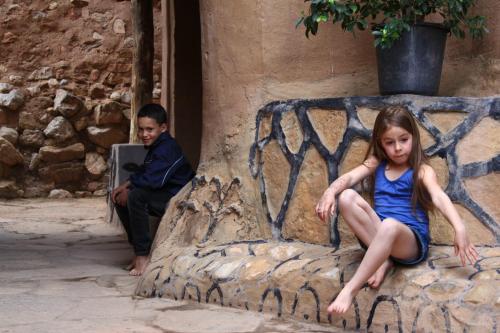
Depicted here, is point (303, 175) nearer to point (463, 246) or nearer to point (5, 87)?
point (463, 246)

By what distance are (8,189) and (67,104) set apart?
140cm

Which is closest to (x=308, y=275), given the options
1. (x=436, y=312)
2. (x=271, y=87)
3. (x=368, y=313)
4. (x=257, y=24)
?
(x=368, y=313)

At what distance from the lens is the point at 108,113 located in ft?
36.8

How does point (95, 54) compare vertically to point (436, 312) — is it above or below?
above

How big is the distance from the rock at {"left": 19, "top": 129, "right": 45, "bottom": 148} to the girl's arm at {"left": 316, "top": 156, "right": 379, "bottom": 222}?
8200 mm

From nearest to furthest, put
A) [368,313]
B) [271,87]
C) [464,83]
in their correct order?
1. [368,313]
2. [464,83]
3. [271,87]

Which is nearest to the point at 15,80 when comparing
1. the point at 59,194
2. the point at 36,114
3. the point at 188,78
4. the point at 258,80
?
the point at 36,114

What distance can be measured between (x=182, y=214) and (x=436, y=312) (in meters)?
1.90

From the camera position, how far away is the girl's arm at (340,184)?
3303 mm

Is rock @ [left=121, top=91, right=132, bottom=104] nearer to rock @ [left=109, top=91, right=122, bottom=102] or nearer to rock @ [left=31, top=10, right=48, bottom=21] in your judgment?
rock @ [left=109, top=91, right=122, bottom=102]

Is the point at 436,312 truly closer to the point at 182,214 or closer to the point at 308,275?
the point at 308,275

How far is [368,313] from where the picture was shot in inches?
133

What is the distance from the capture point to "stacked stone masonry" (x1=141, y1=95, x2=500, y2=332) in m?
3.25

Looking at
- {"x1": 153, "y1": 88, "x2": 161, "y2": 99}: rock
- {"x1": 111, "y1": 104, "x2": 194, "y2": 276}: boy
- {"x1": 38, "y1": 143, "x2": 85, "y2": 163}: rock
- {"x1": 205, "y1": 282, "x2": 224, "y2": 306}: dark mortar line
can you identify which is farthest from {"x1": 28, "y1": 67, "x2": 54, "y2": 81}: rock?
{"x1": 205, "y1": 282, "x2": 224, "y2": 306}: dark mortar line
